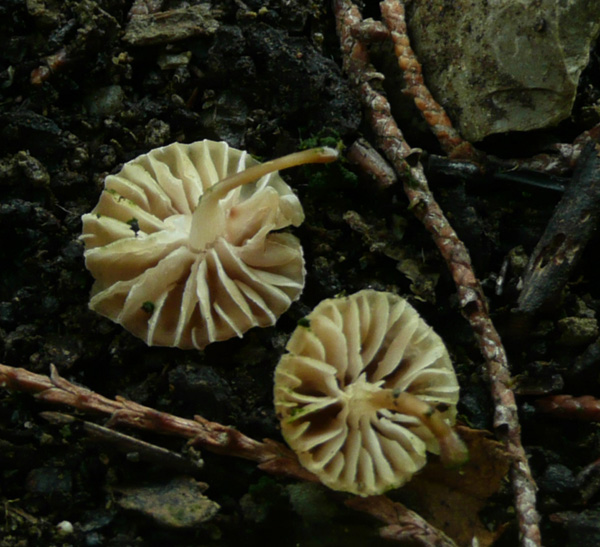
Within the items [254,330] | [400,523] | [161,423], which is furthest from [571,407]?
[161,423]

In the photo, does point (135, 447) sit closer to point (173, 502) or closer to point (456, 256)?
point (173, 502)

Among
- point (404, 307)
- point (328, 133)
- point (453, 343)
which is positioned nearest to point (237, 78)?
point (328, 133)

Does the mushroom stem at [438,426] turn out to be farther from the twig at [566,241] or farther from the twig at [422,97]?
the twig at [422,97]

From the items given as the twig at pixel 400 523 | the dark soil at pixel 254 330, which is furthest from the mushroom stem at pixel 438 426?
the dark soil at pixel 254 330

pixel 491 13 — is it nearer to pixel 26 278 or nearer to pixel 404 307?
pixel 404 307

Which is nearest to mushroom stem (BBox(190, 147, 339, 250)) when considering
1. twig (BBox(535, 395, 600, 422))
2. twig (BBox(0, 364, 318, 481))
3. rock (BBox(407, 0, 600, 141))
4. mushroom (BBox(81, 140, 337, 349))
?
mushroom (BBox(81, 140, 337, 349))

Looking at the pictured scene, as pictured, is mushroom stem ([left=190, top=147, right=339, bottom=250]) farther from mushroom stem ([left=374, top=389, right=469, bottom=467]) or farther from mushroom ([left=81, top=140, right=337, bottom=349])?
mushroom stem ([left=374, top=389, right=469, bottom=467])

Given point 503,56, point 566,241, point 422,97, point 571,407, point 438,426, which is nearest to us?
point 438,426

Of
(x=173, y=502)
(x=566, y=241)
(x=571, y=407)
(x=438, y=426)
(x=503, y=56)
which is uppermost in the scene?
(x=503, y=56)
